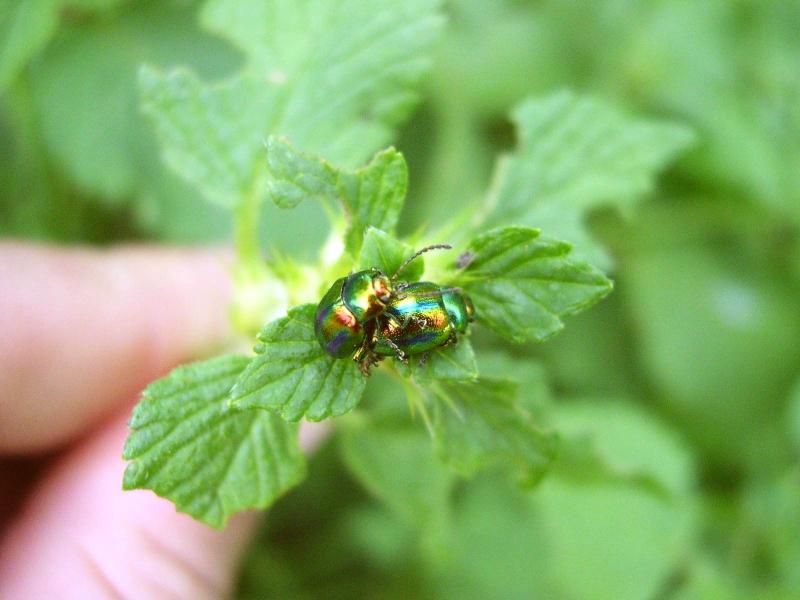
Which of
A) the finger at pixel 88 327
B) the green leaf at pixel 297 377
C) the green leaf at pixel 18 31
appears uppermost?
the green leaf at pixel 18 31

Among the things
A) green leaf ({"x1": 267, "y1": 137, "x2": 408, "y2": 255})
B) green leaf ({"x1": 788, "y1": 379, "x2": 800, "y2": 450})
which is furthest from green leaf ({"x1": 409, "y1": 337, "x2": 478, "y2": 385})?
green leaf ({"x1": 788, "y1": 379, "x2": 800, "y2": 450})

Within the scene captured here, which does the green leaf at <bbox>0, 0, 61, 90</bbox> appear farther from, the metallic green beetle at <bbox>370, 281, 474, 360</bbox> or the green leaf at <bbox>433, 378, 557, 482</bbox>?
the green leaf at <bbox>433, 378, 557, 482</bbox>

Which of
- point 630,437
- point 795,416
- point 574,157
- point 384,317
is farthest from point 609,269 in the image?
point 795,416

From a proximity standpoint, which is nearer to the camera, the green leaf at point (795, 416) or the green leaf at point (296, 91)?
the green leaf at point (296, 91)

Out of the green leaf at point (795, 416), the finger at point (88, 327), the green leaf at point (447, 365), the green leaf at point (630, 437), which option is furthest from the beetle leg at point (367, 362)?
the green leaf at point (795, 416)

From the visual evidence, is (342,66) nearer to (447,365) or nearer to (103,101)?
(447,365)

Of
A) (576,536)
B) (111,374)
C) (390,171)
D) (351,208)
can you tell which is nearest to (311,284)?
(351,208)

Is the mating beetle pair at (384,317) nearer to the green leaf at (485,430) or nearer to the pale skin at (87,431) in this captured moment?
the green leaf at (485,430)
